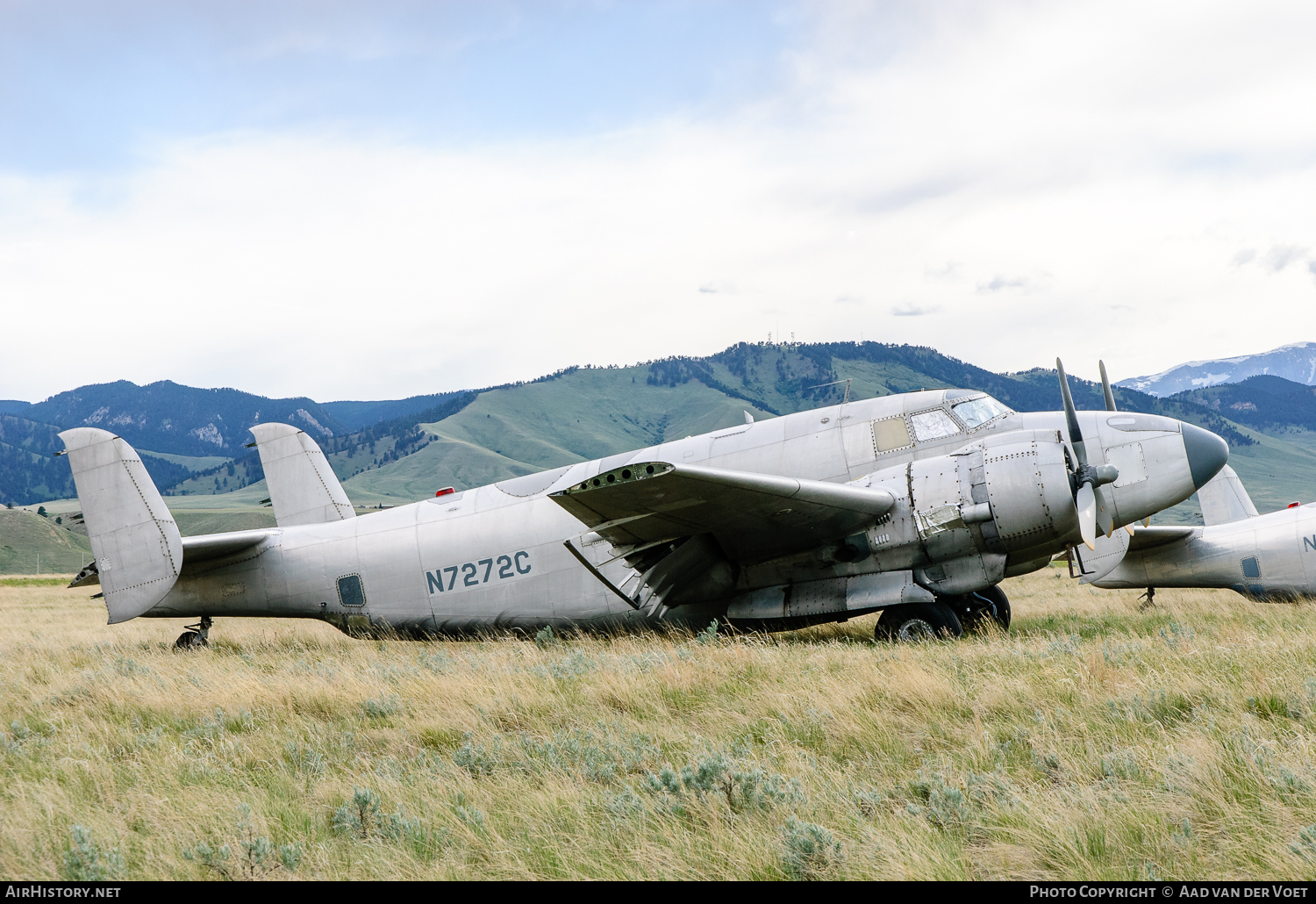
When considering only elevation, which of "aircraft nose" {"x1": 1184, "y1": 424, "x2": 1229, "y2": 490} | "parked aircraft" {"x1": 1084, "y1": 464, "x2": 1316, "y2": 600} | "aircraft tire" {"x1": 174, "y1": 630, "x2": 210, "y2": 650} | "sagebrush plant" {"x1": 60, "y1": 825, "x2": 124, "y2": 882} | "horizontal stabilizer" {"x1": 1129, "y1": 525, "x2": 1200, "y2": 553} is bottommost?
"parked aircraft" {"x1": 1084, "y1": 464, "x2": 1316, "y2": 600}

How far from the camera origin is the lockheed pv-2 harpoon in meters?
11.2

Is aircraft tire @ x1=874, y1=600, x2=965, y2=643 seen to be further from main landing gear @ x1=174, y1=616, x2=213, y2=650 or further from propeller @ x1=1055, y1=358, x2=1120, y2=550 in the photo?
main landing gear @ x1=174, y1=616, x2=213, y2=650

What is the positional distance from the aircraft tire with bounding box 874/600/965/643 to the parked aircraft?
287 inches

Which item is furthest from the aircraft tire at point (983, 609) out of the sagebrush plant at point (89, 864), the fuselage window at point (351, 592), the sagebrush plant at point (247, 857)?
the sagebrush plant at point (89, 864)

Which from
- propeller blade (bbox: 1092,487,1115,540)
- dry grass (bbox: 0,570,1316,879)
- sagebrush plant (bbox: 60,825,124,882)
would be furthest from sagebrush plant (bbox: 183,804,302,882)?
propeller blade (bbox: 1092,487,1115,540)

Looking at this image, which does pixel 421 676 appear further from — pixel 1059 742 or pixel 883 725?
pixel 1059 742

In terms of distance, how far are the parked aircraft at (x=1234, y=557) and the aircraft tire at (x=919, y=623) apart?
730 centimetres

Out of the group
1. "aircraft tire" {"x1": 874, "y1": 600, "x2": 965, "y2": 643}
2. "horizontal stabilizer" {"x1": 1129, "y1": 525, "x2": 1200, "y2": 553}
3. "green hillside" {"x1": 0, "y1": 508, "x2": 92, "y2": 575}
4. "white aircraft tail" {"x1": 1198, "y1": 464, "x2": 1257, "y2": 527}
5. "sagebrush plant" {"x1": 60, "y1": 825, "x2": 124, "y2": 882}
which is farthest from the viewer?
"green hillside" {"x1": 0, "y1": 508, "x2": 92, "y2": 575}

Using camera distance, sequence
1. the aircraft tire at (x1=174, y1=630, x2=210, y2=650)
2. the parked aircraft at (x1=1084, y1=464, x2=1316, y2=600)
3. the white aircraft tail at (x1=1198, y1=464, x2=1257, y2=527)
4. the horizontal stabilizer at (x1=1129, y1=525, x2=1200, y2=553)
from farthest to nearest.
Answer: the white aircraft tail at (x1=1198, y1=464, x2=1257, y2=527), the horizontal stabilizer at (x1=1129, y1=525, x2=1200, y2=553), the parked aircraft at (x1=1084, y1=464, x2=1316, y2=600), the aircraft tire at (x1=174, y1=630, x2=210, y2=650)

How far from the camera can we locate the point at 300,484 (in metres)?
17.6

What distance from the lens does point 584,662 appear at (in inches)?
393

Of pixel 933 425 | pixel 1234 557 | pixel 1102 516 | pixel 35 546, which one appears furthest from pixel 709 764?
pixel 35 546
